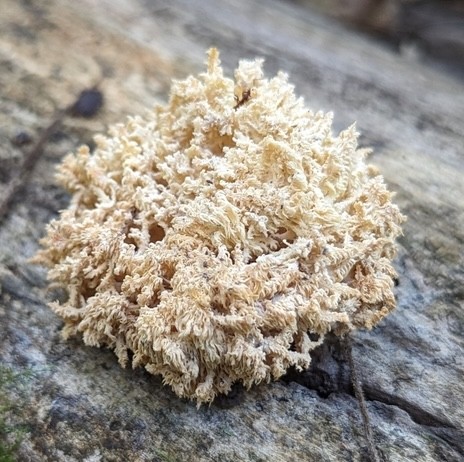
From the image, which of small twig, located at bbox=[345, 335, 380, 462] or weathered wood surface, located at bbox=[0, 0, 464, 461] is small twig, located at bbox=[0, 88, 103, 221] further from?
small twig, located at bbox=[345, 335, 380, 462]

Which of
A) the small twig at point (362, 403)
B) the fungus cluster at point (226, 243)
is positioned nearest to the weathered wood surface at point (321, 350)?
the small twig at point (362, 403)

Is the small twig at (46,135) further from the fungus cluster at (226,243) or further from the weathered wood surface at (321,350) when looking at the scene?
the fungus cluster at (226,243)

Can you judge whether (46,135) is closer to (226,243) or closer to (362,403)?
(226,243)

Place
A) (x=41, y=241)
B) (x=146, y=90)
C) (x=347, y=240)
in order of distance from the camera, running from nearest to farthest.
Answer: (x=347, y=240), (x=41, y=241), (x=146, y=90)

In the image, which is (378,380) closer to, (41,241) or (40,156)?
(41,241)

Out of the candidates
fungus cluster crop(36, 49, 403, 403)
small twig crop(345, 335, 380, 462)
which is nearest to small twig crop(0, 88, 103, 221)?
fungus cluster crop(36, 49, 403, 403)

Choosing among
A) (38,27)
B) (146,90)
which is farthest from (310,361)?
(38,27)
